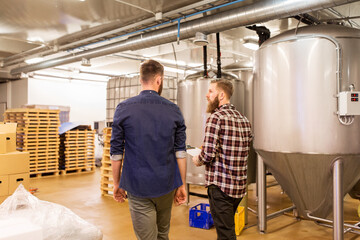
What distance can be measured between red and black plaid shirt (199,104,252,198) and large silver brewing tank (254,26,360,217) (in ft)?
2.92

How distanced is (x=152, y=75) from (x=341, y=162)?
244 cm

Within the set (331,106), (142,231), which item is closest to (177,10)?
(331,106)

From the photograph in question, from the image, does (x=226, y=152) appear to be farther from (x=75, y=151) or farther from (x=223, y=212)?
(x=75, y=151)

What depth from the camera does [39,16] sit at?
562 cm

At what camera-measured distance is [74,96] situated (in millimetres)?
13320

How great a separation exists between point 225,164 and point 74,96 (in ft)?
38.1

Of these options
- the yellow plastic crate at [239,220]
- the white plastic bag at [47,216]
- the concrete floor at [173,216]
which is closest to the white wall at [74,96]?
the concrete floor at [173,216]

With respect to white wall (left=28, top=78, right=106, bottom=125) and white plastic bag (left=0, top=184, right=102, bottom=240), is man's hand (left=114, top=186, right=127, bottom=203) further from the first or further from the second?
white wall (left=28, top=78, right=106, bottom=125)

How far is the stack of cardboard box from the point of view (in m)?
5.46

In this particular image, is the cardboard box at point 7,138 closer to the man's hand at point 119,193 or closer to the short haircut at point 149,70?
the man's hand at point 119,193

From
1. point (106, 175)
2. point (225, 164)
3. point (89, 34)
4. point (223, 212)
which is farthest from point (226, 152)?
point (89, 34)

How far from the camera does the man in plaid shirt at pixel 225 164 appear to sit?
2.92m

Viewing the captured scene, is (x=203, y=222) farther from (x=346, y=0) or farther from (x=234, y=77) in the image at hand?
(x=346, y=0)

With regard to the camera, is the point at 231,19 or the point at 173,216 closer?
the point at 231,19
